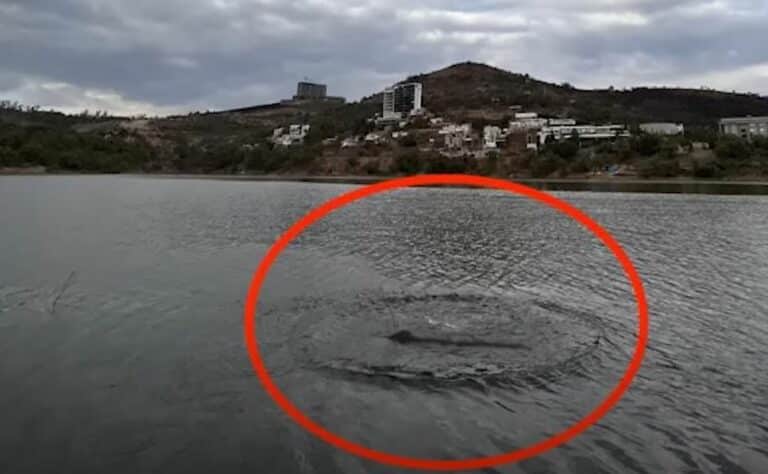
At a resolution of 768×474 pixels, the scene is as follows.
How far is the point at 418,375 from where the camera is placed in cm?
880

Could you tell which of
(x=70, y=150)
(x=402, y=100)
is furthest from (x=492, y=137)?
(x=70, y=150)

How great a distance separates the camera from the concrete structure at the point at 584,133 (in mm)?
101688

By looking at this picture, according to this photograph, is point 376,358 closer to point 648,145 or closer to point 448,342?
point 448,342

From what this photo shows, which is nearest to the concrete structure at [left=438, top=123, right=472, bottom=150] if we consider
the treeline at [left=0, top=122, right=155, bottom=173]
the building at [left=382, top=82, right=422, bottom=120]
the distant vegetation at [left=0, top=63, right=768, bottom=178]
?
the distant vegetation at [left=0, top=63, right=768, bottom=178]

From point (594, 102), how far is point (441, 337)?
177m

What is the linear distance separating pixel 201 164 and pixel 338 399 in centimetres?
13743

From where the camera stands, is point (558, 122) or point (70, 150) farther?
point (558, 122)

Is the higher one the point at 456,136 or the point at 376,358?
the point at 456,136

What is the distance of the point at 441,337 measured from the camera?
1062 cm

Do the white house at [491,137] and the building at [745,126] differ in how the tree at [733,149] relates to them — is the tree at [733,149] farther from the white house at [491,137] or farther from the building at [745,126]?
the building at [745,126]

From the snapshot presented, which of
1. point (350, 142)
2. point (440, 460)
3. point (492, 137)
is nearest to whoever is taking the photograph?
point (440, 460)

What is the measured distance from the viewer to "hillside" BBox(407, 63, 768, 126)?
152 metres

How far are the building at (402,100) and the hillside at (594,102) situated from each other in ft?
16.6

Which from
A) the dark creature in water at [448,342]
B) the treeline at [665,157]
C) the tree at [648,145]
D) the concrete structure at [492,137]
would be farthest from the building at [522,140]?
the dark creature in water at [448,342]
